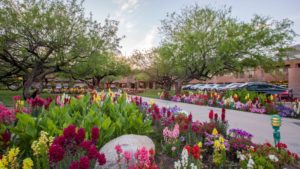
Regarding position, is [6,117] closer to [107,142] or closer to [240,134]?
[107,142]

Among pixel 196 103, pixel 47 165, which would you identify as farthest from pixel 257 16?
pixel 47 165

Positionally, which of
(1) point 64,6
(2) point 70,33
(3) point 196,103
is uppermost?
(1) point 64,6

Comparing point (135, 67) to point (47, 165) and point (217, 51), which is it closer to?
point (217, 51)

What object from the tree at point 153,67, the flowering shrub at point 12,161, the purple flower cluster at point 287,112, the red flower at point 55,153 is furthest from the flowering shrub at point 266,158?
the tree at point 153,67

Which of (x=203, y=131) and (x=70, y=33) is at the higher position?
(x=70, y=33)

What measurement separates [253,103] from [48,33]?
14714 mm

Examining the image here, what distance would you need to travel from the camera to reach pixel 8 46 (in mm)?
16297

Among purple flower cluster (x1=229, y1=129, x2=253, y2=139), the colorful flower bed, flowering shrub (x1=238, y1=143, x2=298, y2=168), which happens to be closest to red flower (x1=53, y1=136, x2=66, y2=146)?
flowering shrub (x1=238, y1=143, x2=298, y2=168)

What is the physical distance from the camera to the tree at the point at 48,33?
15.4m

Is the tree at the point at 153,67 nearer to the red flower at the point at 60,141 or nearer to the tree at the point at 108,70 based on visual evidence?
the tree at the point at 108,70

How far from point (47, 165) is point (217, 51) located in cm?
2011

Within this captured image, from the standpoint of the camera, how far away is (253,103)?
12742 millimetres

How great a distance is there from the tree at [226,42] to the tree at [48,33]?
707 centimetres

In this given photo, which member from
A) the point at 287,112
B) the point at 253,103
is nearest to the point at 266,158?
the point at 287,112
